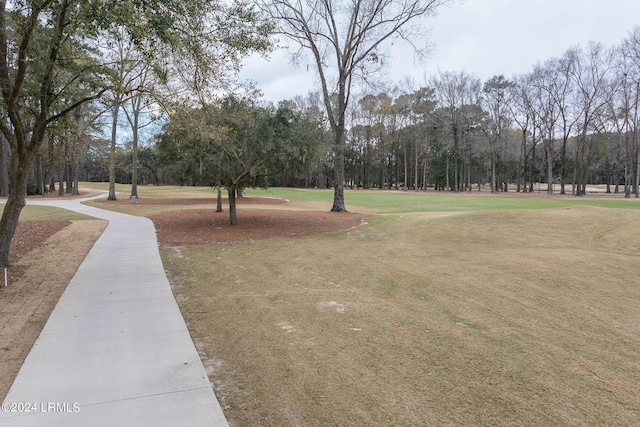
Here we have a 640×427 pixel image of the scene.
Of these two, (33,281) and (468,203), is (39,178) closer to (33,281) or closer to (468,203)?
(33,281)

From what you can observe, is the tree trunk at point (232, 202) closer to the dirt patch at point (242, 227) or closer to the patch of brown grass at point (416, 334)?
the dirt patch at point (242, 227)

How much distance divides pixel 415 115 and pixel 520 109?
15556 millimetres

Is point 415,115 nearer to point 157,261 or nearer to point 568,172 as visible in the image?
point 568,172

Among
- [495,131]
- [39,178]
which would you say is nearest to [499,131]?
[495,131]

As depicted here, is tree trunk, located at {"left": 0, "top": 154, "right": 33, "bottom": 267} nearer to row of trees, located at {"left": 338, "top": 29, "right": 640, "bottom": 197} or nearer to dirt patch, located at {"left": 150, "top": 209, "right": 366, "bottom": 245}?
dirt patch, located at {"left": 150, "top": 209, "right": 366, "bottom": 245}

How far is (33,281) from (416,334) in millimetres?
7029

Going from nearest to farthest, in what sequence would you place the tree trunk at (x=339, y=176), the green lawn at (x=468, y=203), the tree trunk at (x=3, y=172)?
the tree trunk at (x=339, y=176) < the green lawn at (x=468, y=203) < the tree trunk at (x=3, y=172)

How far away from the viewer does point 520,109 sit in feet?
177

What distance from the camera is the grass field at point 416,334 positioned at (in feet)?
10.9

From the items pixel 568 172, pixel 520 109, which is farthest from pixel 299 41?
pixel 568 172

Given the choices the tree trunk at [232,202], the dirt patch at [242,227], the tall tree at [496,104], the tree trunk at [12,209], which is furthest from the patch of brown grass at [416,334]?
the tall tree at [496,104]

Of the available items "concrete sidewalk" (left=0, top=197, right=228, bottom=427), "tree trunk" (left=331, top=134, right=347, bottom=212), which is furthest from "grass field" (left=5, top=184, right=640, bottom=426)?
"tree trunk" (left=331, top=134, right=347, bottom=212)

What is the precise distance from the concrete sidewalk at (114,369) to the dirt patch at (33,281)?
Result: 5.9 inches

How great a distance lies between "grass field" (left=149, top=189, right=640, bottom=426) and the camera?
3.31 metres
